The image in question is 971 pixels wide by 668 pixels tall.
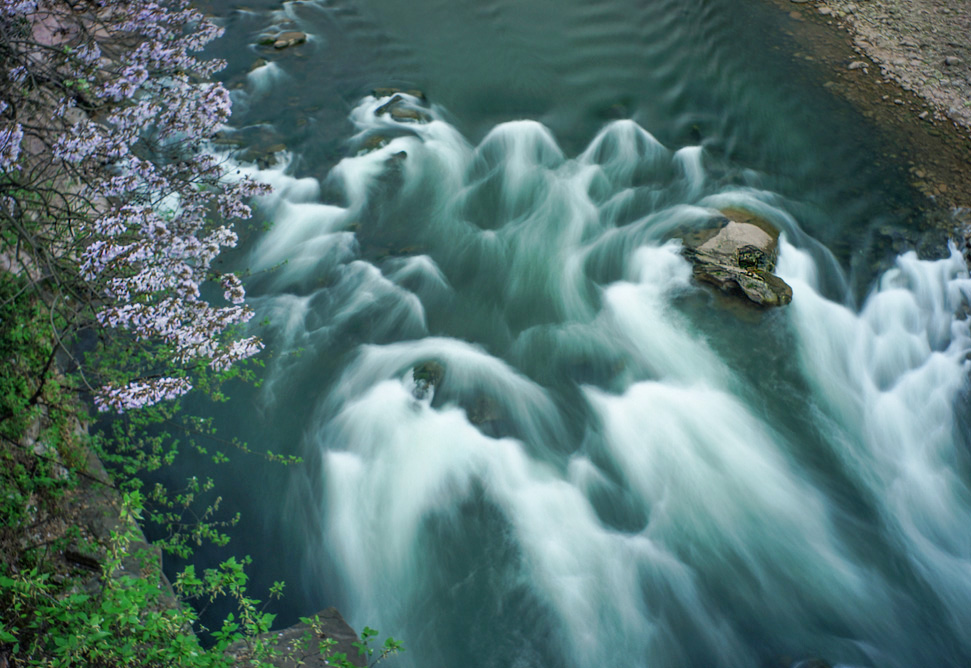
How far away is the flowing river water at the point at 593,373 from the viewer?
17.8ft

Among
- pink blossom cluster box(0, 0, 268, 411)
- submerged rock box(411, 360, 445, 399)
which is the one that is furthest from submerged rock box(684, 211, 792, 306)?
pink blossom cluster box(0, 0, 268, 411)

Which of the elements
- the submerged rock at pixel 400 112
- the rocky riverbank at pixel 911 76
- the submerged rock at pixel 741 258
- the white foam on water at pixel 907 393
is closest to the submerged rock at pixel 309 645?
the white foam on water at pixel 907 393

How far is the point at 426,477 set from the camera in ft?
19.8

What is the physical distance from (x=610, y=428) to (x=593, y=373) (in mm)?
705

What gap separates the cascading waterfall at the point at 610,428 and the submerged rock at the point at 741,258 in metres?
0.20

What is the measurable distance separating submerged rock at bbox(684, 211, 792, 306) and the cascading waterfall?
20 centimetres

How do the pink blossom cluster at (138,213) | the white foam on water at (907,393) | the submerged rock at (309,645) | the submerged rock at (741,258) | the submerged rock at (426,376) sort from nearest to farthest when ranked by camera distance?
the submerged rock at (309,645)
the pink blossom cluster at (138,213)
the white foam on water at (907,393)
the submerged rock at (426,376)
the submerged rock at (741,258)

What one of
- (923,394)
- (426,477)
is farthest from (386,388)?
(923,394)

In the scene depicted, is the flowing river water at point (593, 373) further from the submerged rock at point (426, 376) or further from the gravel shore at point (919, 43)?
the gravel shore at point (919, 43)

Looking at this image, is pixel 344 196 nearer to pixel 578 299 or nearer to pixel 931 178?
pixel 578 299

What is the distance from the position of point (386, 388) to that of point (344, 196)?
10.6 feet

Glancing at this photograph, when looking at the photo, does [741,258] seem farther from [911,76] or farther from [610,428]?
[911,76]

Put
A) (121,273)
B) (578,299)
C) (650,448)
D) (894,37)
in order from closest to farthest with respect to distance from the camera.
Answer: (121,273) < (650,448) < (578,299) < (894,37)

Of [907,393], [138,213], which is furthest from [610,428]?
[138,213]
